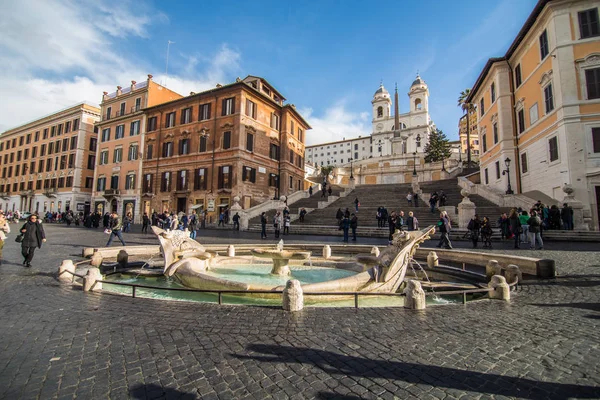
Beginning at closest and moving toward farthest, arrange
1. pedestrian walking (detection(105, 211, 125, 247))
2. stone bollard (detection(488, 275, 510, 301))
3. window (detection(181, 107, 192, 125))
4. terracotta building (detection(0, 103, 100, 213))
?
stone bollard (detection(488, 275, 510, 301)) → pedestrian walking (detection(105, 211, 125, 247)) → window (detection(181, 107, 192, 125)) → terracotta building (detection(0, 103, 100, 213))

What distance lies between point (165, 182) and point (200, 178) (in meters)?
5.38

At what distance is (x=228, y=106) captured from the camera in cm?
3073

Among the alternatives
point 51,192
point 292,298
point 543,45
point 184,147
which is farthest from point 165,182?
point 543,45

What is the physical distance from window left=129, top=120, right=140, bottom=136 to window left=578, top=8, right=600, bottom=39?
43246mm

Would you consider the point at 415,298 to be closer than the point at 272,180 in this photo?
Yes

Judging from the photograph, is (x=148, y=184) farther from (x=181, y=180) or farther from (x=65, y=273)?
(x=65, y=273)

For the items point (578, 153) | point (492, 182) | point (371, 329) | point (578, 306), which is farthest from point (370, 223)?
point (371, 329)

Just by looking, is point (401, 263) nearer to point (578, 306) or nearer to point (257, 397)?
point (578, 306)

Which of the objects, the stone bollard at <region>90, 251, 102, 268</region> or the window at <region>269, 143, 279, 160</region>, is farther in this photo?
the window at <region>269, 143, 279, 160</region>

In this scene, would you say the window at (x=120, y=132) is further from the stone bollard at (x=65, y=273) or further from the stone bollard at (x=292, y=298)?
the stone bollard at (x=292, y=298)

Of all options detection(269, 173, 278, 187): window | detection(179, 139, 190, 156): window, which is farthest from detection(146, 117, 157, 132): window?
detection(269, 173, 278, 187): window

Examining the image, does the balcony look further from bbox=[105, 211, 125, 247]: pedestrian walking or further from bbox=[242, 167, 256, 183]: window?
bbox=[105, 211, 125, 247]: pedestrian walking

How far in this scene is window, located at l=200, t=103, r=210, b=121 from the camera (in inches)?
1259

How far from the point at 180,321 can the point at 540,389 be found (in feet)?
13.2
